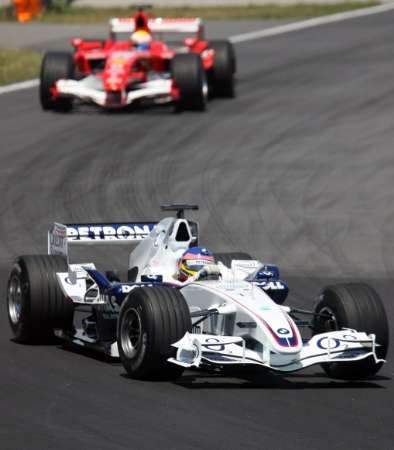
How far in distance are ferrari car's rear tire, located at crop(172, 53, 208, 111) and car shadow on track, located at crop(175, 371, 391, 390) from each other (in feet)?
50.9

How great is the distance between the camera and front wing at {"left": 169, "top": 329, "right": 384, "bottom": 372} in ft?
35.9

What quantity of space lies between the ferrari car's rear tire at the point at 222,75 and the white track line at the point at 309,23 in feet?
24.7

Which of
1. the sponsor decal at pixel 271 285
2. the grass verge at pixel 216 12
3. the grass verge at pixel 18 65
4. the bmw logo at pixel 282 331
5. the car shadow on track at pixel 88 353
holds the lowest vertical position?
the car shadow on track at pixel 88 353

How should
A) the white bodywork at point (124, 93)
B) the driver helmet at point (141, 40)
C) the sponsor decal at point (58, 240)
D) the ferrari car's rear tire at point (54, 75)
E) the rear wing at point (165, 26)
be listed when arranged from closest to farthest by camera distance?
the sponsor decal at point (58, 240) → the white bodywork at point (124, 93) → the ferrari car's rear tire at point (54, 75) → the driver helmet at point (141, 40) → the rear wing at point (165, 26)

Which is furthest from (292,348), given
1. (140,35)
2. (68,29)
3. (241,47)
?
(68,29)

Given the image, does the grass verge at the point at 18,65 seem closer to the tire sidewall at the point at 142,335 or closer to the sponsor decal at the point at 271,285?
the sponsor decal at the point at 271,285

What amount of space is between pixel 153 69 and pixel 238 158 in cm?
562

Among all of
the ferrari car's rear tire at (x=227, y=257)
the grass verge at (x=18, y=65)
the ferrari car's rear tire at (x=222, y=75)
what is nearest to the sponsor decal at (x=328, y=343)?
the ferrari car's rear tire at (x=227, y=257)

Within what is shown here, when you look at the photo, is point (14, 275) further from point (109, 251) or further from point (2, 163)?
point (2, 163)

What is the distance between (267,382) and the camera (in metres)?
11.6

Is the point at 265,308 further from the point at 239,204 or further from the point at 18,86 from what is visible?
the point at 18,86

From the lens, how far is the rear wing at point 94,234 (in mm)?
13852

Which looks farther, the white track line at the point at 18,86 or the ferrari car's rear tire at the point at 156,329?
the white track line at the point at 18,86

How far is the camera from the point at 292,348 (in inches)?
430
